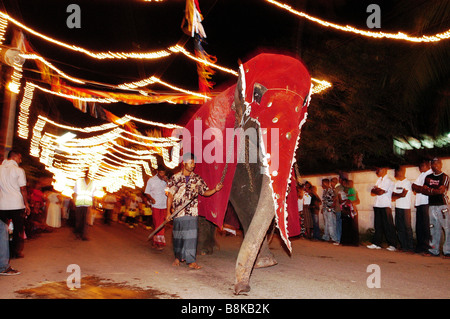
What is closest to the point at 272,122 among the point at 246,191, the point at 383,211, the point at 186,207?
the point at 246,191

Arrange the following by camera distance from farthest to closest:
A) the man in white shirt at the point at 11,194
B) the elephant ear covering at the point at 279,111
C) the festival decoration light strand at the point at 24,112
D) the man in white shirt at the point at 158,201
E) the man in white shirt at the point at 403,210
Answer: the festival decoration light strand at the point at 24,112 < the man in white shirt at the point at 158,201 < the man in white shirt at the point at 403,210 < the man in white shirt at the point at 11,194 < the elephant ear covering at the point at 279,111

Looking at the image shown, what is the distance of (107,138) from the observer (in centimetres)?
2255

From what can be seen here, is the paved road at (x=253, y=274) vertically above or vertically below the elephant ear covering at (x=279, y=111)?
below

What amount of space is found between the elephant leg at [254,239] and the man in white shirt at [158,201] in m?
5.03

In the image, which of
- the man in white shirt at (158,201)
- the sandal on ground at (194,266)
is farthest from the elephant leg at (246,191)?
the man in white shirt at (158,201)

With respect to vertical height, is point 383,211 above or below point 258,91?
below

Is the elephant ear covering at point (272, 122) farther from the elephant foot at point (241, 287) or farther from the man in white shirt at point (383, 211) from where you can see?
the man in white shirt at point (383, 211)

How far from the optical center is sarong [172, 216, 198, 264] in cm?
650

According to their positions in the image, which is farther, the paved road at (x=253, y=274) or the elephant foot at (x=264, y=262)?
the elephant foot at (x=264, y=262)

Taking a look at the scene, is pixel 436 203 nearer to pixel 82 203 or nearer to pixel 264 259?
pixel 264 259

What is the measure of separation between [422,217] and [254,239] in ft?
17.3

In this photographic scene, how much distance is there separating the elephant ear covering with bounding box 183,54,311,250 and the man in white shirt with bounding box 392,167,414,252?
346cm

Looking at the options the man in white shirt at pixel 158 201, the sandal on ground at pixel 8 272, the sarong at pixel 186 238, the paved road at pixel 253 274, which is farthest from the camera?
the man in white shirt at pixel 158 201

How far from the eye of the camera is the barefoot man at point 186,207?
21.4 ft
